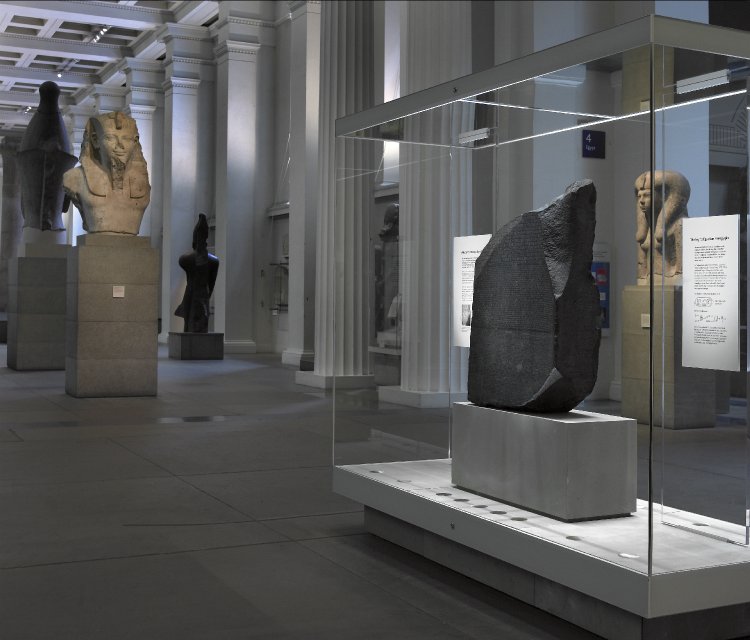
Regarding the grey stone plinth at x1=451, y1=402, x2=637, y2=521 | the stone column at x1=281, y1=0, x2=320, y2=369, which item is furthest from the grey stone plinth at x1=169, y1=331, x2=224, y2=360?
the grey stone plinth at x1=451, y1=402, x2=637, y2=521

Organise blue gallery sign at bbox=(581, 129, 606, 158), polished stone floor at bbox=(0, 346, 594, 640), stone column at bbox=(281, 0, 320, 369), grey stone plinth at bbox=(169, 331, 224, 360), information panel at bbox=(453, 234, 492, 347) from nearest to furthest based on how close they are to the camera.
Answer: polished stone floor at bbox=(0, 346, 594, 640) → blue gallery sign at bbox=(581, 129, 606, 158) → information panel at bbox=(453, 234, 492, 347) → stone column at bbox=(281, 0, 320, 369) → grey stone plinth at bbox=(169, 331, 224, 360)

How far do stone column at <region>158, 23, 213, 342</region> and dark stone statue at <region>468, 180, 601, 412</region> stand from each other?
23963 mm

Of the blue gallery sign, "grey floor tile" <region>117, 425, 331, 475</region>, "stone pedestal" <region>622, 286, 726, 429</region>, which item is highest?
the blue gallery sign

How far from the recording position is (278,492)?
23.1 ft

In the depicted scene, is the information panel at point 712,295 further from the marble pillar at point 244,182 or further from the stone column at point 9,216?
the stone column at point 9,216

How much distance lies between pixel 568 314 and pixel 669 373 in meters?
0.86

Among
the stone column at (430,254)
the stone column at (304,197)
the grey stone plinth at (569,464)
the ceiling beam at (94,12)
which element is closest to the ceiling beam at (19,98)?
the ceiling beam at (94,12)

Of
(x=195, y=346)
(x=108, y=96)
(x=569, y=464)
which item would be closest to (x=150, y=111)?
(x=108, y=96)

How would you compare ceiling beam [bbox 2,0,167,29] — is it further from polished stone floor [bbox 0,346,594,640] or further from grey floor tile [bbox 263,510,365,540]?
grey floor tile [bbox 263,510,365,540]

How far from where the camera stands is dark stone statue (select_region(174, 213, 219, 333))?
21.7 metres

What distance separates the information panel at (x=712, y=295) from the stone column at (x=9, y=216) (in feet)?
110

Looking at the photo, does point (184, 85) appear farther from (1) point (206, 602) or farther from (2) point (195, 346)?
(1) point (206, 602)

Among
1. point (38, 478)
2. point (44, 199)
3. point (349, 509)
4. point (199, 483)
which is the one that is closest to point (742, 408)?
point (349, 509)

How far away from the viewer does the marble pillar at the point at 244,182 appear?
2538 centimetres
